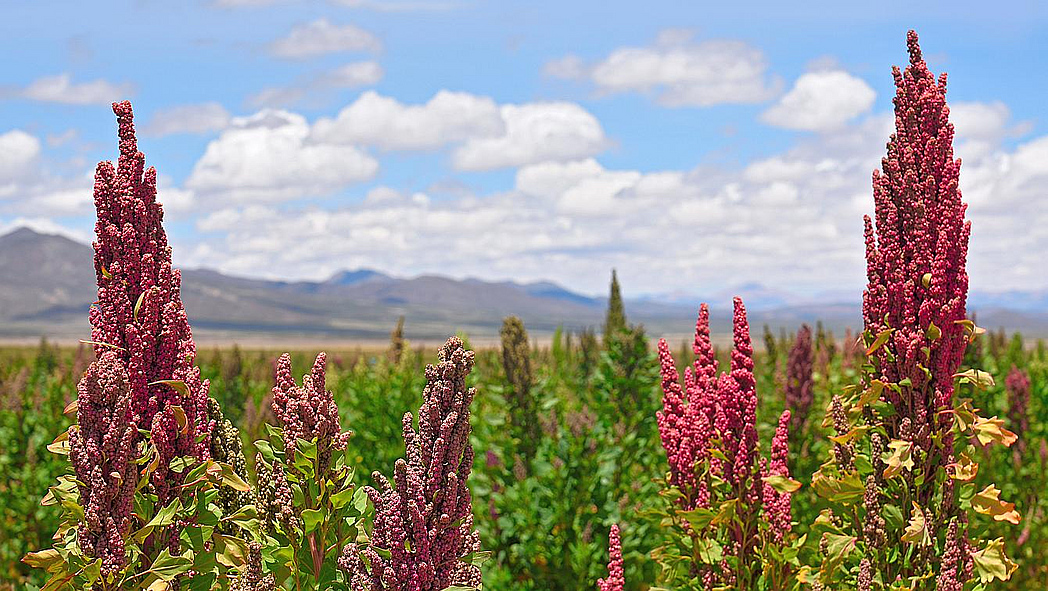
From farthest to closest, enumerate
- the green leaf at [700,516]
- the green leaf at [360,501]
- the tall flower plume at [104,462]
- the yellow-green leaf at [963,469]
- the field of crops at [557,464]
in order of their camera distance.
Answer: the field of crops at [557,464]
the green leaf at [700,516]
the yellow-green leaf at [963,469]
the green leaf at [360,501]
the tall flower plume at [104,462]

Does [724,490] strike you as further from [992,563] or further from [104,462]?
[104,462]

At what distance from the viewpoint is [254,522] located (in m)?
3.09

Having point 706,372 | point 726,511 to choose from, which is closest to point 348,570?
point 726,511

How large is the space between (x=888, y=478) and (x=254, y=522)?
2.49 metres

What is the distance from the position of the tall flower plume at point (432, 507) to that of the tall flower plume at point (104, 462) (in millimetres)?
654

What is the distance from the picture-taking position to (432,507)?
264 cm

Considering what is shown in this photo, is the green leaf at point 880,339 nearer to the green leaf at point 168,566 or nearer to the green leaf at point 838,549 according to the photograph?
the green leaf at point 838,549

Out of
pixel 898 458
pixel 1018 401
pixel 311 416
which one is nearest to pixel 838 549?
pixel 898 458

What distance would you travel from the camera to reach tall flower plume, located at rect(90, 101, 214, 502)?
9.46ft

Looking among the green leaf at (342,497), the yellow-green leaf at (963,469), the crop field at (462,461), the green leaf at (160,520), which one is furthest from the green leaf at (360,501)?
the yellow-green leaf at (963,469)

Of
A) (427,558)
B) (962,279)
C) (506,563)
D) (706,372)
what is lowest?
(506,563)

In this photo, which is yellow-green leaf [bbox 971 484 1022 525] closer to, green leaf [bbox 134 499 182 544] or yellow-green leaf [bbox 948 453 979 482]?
yellow-green leaf [bbox 948 453 979 482]

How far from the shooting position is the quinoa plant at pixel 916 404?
152 inches

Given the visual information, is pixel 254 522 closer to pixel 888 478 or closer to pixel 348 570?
pixel 348 570
